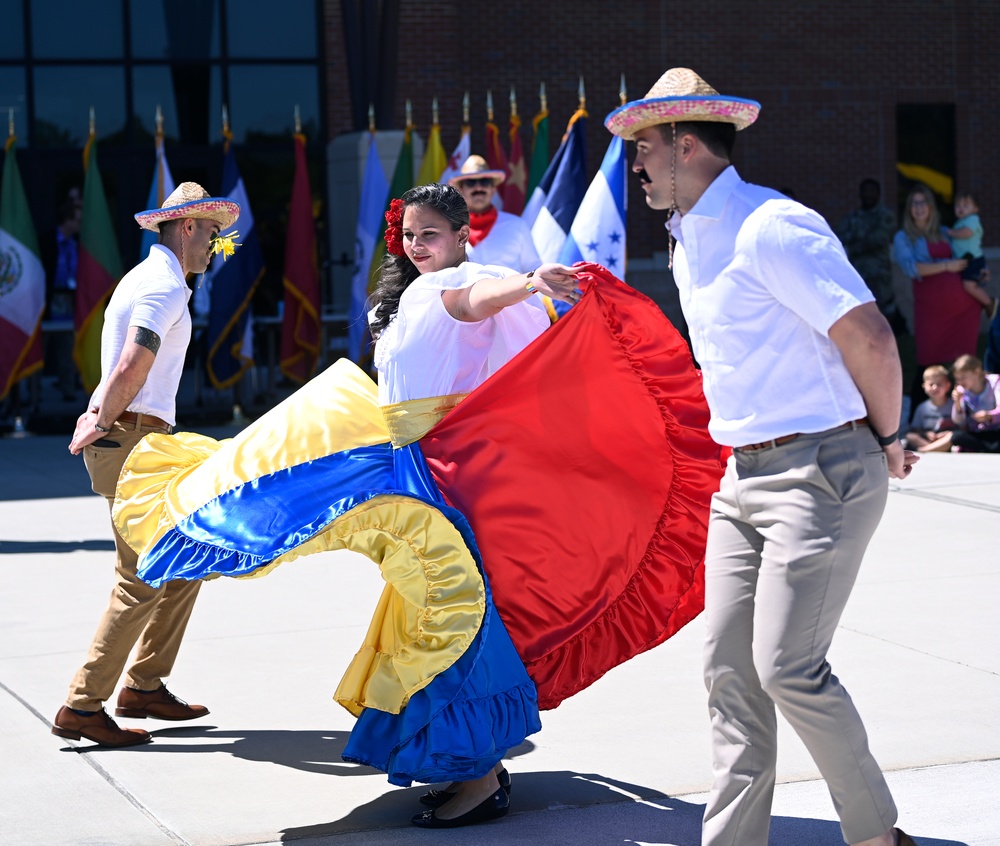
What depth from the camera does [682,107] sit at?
3.59 metres

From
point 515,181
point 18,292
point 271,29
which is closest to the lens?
point 18,292

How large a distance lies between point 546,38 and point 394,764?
1791 cm

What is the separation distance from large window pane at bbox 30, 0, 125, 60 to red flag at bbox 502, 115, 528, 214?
20.1ft

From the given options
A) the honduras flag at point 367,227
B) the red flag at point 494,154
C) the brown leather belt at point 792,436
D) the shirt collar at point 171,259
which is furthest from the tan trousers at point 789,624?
the red flag at point 494,154

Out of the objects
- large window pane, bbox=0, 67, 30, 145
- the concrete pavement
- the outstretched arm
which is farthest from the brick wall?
the outstretched arm

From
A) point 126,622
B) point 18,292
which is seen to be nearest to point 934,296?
point 18,292

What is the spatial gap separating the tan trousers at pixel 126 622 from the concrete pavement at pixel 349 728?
0.64 ft

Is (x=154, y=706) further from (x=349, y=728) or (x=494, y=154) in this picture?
(x=494, y=154)

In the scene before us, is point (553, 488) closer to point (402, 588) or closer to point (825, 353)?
point (402, 588)

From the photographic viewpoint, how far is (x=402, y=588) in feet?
13.6

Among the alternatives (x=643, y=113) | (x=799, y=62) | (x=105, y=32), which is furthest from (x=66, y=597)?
(x=799, y=62)

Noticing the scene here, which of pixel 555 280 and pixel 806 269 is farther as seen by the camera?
pixel 555 280

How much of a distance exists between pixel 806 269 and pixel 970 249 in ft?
36.0

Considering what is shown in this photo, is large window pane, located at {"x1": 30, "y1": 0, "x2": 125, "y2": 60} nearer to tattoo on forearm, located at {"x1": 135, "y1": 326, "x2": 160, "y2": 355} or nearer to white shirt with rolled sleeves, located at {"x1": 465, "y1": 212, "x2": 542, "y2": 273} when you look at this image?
white shirt with rolled sleeves, located at {"x1": 465, "y1": 212, "x2": 542, "y2": 273}
